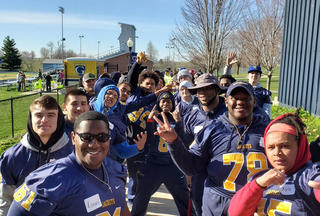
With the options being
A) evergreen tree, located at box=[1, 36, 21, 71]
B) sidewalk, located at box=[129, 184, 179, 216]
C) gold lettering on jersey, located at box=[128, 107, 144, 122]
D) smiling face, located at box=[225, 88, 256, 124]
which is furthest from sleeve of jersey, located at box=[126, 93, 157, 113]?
evergreen tree, located at box=[1, 36, 21, 71]

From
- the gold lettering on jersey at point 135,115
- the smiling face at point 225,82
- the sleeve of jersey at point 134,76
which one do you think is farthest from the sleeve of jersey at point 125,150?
the smiling face at point 225,82

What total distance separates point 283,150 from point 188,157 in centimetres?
89

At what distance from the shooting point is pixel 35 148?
8.11ft

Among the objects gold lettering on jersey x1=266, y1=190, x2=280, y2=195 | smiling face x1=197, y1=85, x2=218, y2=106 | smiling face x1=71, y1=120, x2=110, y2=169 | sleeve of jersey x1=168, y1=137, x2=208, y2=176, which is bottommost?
gold lettering on jersey x1=266, y1=190, x2=280, y2=195

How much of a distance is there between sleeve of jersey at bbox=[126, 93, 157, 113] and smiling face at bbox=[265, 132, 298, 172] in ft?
9.65

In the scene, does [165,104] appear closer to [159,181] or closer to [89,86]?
[159,181]

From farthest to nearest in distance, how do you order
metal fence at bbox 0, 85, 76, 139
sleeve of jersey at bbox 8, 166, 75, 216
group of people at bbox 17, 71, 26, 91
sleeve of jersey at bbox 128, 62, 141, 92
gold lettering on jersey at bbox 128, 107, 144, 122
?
group of people at bbox 17, 71, 26, 91 < metal fence at bbox 0, 85, 76, 139 < sleeve of jersey at bbox 128, 62, 141, 92 < gold lettering on jersey at bbox 128, 107, 144, 122 < sleeve of jersey at bbox 8, 166, 75, 216

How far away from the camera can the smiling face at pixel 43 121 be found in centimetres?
250

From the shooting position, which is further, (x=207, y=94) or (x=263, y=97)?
(x=263, y=97)

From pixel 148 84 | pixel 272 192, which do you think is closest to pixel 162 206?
pixel 148 84

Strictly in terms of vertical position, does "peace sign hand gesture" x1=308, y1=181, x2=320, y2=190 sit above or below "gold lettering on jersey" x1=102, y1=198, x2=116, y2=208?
above

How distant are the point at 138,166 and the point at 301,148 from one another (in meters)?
2.86

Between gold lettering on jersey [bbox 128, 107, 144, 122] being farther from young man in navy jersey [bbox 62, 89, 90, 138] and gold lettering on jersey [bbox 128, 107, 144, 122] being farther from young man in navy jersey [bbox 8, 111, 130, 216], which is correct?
young man in navy jersey [bbox 8, 111, 130, 216]

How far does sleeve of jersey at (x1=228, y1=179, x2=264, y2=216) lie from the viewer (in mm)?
1856
